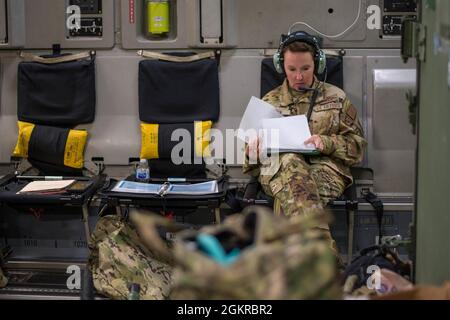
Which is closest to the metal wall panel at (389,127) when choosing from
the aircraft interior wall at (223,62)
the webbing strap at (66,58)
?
the aircraft interior wall at (223,62)

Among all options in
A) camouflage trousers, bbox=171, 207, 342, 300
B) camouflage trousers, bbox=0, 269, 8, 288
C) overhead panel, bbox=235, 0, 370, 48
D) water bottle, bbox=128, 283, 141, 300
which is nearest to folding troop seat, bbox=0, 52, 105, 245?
camouflage trousers, bbox=0, 269, 8, 288

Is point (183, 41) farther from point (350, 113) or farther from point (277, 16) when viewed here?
point (350, 113)

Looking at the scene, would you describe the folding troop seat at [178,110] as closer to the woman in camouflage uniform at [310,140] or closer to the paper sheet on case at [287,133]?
the woman in camouflage uniform at [310,140]

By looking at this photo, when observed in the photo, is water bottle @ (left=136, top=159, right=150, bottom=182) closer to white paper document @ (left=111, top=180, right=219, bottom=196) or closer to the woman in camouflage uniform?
white paper document @ (left=111, top=180, right=219, bottom=196)

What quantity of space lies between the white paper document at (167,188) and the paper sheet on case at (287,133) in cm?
53

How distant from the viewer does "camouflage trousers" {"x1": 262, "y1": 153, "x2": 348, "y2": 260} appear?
4191mm

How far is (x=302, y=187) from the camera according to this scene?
4.26 meters

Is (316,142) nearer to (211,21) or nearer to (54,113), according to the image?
(211,21)

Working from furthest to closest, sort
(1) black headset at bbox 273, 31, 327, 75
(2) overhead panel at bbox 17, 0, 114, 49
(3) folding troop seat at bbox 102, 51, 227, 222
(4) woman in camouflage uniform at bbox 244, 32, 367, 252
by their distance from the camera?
1. (2) overhead panel at bbox 17, 0, 114, 49
2. (3) folding troop seat at bbox 102, 51, 227, 222
3. (1) black headset at bbox 273, 31, 327, 75
4. (4) woman in camouflage uniform at bbox 244, 32, 367, 252

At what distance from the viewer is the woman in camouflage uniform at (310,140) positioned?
4.34m

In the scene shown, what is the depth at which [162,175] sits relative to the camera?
17.3 feet

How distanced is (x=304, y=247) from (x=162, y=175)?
3.66m

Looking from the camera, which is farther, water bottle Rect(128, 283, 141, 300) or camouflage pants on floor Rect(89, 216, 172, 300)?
camouflage pants on floor Rect(89, 216, 172, 300)

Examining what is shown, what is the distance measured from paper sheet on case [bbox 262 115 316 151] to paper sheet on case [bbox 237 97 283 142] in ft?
0.31
